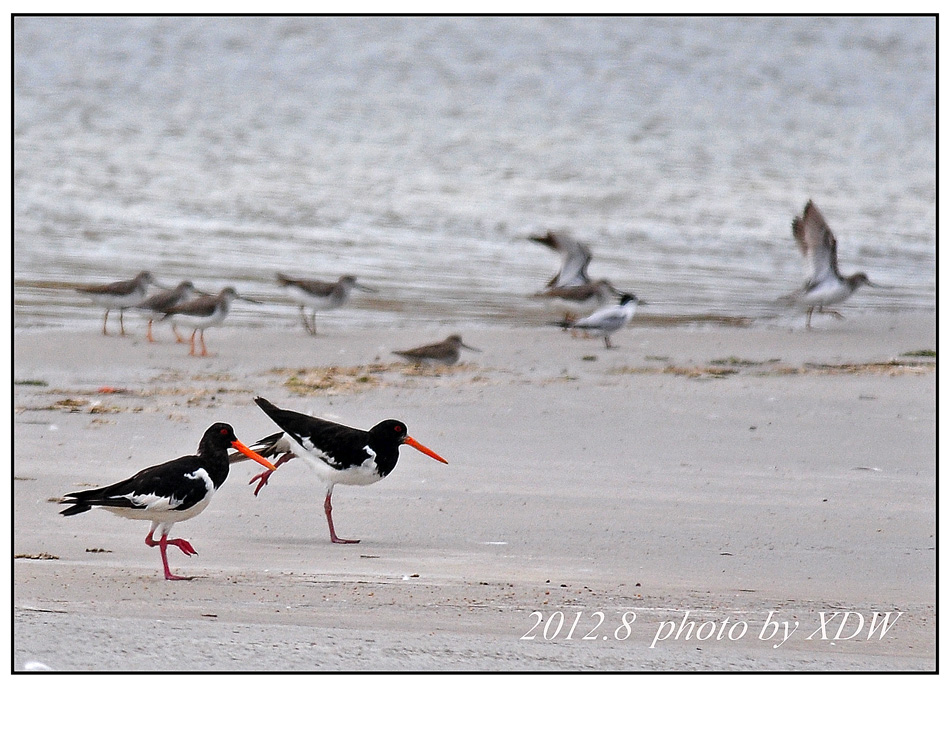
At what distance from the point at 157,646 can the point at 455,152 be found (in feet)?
34.9

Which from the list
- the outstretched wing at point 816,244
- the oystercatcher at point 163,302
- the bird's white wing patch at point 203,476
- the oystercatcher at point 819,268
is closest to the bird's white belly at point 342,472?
the bird's white wing patch at point 203,476

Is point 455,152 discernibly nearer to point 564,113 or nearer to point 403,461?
point 564,113

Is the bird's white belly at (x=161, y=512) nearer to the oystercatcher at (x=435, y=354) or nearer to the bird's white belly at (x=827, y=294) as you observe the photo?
the oystercatcher at (x=435, y=354)

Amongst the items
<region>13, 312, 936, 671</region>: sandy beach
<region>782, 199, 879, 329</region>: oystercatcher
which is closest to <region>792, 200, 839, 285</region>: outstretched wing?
<region>782, 199, 879, 329</region>: oystercatcher

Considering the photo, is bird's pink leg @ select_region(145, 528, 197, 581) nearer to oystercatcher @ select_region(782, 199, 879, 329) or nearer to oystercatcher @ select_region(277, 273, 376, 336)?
oystercatcher @ select_region(277, 273, 376, 336)

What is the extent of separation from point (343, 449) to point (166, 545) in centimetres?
70

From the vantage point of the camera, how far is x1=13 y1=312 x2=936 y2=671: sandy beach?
10.7ft

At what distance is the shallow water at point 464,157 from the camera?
30.8 ft

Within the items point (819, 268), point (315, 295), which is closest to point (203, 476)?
point (315, 295)

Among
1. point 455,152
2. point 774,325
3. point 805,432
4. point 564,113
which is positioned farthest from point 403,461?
point 564,113

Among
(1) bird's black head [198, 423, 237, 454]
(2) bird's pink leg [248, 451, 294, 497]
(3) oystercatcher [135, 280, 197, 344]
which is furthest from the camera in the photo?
(3) oystercatcher [135, 280, 197, 344]

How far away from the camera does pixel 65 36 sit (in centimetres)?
1422

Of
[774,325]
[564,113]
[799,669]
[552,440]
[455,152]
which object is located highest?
[564,113]

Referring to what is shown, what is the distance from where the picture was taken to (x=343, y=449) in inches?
163
